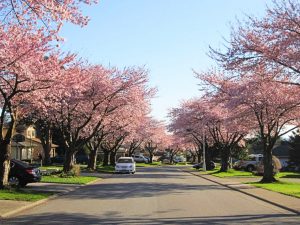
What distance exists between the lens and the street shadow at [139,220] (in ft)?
42.4

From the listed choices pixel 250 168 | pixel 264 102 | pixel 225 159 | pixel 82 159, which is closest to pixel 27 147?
pixel 82 159

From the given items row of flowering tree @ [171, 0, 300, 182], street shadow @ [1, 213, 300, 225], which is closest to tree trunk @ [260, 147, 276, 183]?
row of flowering tree @ [171, 0, 300, 182]

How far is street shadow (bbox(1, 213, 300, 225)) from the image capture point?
12922mm

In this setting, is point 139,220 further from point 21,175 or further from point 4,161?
point 21,175

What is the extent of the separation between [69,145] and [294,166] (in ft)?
125

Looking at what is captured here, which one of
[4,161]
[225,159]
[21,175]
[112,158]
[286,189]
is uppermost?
[112,158]

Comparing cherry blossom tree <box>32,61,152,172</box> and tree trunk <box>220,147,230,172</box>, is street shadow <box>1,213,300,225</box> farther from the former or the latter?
tree trunk <box>220,147,230,172</box>

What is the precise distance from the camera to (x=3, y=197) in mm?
17672

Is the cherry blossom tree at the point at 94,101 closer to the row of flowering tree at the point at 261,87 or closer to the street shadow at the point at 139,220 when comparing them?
the row of flowering tree at the point at 261,87

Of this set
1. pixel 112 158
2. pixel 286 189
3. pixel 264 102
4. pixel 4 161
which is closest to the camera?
pixel 4 161

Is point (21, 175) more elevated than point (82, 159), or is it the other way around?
point (82, 159)

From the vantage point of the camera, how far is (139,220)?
13273 millimetres

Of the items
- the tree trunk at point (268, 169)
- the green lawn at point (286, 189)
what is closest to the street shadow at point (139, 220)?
the green lawn at point (286, 189)

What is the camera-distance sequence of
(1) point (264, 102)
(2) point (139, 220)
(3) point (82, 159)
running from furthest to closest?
(3) point (82, 159), (1) point (264, 102), (2) point (139, 220)
